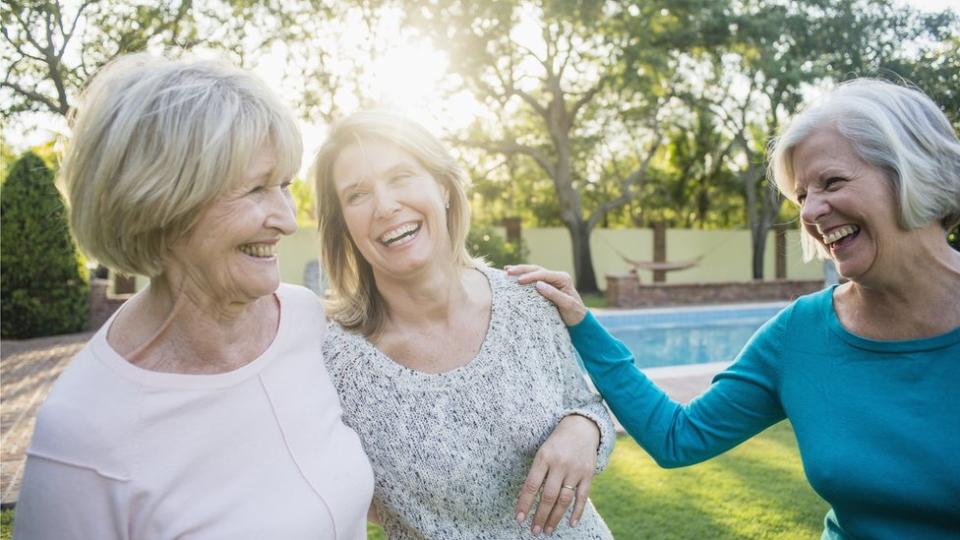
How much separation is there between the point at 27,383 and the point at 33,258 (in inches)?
165

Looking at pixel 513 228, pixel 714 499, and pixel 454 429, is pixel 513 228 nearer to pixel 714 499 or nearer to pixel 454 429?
pixel 714 499

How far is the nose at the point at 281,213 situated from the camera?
1450mm

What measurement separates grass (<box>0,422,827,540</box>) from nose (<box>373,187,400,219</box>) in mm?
2338

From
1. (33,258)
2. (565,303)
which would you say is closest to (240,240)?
(565,303)

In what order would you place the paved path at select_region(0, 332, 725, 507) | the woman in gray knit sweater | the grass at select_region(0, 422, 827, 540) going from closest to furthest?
1. the woman in gray knit sweater
2. the grass at select_region(0, 422, 827, 540)
3. the paved path at select_region(0, 332, 725, 507)

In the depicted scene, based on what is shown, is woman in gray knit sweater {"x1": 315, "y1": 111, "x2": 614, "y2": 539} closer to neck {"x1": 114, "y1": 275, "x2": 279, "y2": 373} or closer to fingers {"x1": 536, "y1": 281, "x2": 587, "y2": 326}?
fingers {"x1": 536, "y1": 281, "x2": 587, "y2": 326}

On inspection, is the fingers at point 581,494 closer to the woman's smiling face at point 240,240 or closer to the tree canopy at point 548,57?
the woman's smiling face at point 240,240

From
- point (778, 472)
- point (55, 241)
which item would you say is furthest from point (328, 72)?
point (778, 472)

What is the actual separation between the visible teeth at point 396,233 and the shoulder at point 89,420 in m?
0.72

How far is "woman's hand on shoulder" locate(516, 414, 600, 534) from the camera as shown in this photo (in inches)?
65.4

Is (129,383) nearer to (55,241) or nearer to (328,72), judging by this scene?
(55,241)

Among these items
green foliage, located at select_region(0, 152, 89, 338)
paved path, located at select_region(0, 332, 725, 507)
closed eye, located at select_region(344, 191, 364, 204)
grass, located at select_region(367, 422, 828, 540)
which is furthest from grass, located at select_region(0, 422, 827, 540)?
green foliage, located at select_region(0, 152, 89, 338)

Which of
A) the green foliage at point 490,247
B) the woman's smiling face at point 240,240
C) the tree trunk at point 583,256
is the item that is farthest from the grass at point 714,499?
the tree trunk at point 583,256

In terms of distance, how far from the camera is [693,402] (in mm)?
1993
